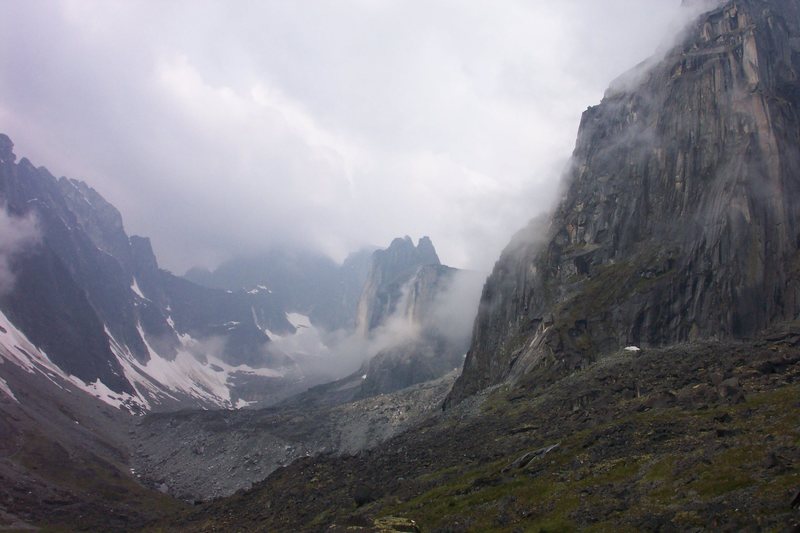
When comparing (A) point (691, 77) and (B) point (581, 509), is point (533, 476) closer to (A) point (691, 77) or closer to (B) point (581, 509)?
(B) point (581, 509)

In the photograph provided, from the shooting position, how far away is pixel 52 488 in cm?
14738

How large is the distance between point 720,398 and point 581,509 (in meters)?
30.7

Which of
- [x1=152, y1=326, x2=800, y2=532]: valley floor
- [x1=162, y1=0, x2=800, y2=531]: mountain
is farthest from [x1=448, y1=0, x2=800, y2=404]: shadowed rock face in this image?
[x1=152, y1=326, x2=800, y2=532]: valley floor

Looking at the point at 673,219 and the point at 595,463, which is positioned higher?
the point at 673,219

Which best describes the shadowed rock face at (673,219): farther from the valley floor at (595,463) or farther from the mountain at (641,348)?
the valley floor at (595,463)

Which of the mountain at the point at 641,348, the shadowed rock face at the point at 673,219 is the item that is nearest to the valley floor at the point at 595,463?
the mountain at the point at 641,348

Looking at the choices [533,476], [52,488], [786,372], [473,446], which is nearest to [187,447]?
[52,488]

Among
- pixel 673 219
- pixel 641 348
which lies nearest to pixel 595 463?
pixel 641 348

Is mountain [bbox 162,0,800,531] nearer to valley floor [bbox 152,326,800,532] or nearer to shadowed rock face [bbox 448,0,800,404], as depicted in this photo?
valley floor [bbox 152,326,800,532]

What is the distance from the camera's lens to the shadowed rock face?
391 ft

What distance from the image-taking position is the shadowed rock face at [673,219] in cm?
11925

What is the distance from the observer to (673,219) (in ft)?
458

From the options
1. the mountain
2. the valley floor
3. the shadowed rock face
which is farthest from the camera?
the shadowed rock face

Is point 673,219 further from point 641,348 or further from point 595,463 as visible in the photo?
point 595,463
